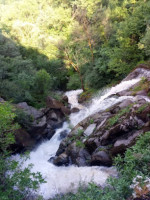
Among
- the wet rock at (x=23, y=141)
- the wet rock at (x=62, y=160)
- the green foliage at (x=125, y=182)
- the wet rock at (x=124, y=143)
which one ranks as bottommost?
the wet rock at (x=23, y=141)

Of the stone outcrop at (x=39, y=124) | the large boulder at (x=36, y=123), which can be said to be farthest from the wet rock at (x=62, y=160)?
the large boulder at (x=36, y=123)

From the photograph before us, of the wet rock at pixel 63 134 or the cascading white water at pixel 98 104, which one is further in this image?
the wet rock at pixel 63 134

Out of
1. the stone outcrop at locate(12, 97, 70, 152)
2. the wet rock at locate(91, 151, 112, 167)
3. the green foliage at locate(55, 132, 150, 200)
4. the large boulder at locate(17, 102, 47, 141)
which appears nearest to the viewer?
the green foliage at locate(55, 132, 150, 200)

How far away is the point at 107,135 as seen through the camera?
29.4 ft

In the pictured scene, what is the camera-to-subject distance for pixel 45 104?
17.5m

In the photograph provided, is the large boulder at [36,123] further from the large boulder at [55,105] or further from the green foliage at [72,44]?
the green foliage at [72,44]

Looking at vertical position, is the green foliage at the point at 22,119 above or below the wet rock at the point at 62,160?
above

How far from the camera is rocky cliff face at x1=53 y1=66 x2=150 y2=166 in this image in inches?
320

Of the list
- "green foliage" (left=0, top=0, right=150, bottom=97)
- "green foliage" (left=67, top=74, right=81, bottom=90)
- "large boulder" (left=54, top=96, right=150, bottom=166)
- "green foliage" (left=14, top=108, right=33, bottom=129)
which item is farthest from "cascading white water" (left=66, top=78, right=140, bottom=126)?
"green foliage" (left=67, top=74, right=81, bottom=90)

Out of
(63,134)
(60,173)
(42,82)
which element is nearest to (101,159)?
(60,173)

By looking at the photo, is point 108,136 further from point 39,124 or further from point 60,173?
point 39,124

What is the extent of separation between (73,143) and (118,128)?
10.2 ft

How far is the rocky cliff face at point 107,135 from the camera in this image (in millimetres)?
8125

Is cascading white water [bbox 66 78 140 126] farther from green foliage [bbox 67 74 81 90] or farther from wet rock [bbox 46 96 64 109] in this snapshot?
green foliage [bbox 67 74 81 90]
